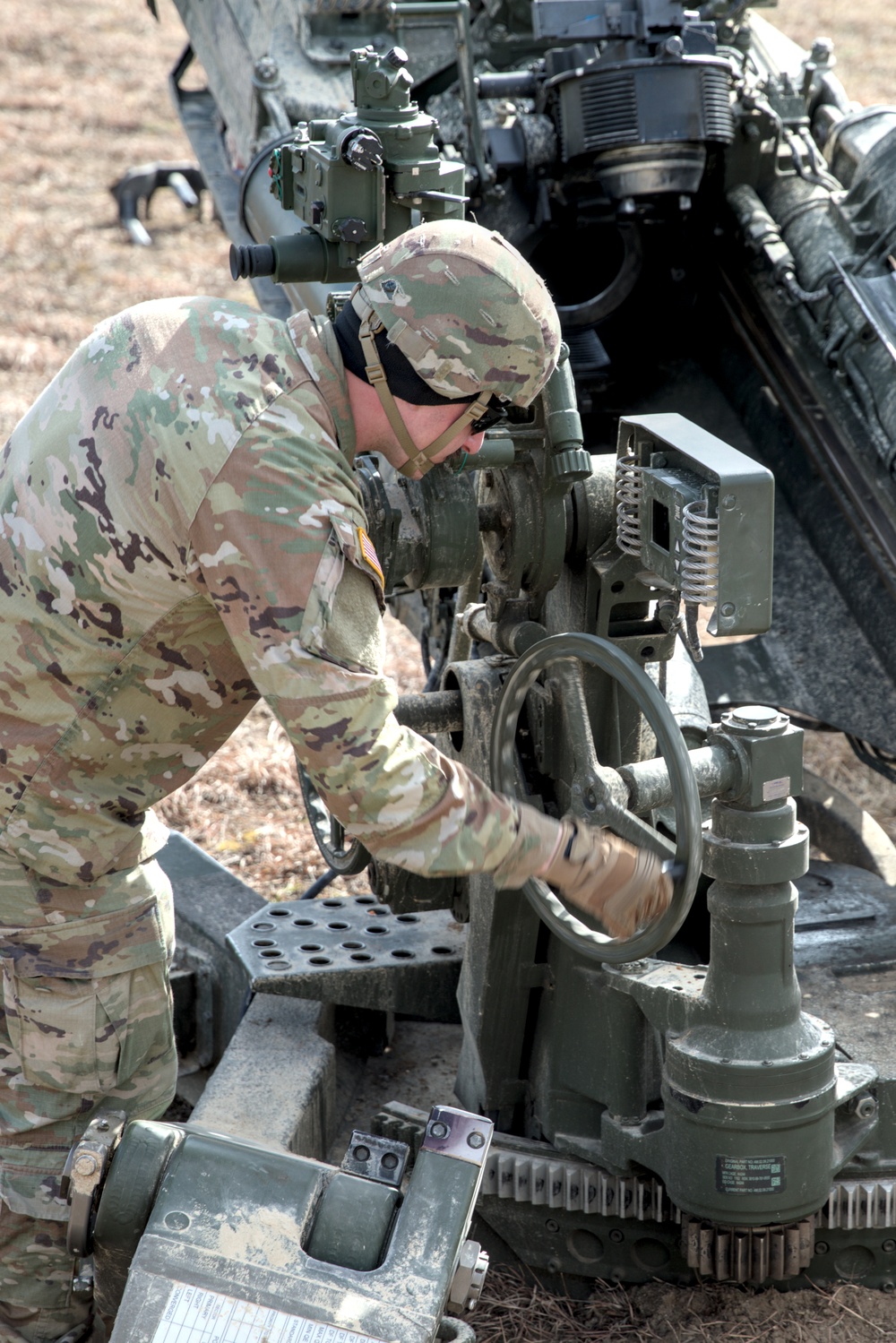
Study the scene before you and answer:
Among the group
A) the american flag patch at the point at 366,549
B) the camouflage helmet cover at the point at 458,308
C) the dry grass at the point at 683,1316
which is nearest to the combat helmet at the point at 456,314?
the camouflage helmet cover at the point at 458,308

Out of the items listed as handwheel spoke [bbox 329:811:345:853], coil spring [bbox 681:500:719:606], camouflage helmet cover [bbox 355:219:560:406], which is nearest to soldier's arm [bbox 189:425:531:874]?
camouflage helmet cover [bbox 355:219:560:406]

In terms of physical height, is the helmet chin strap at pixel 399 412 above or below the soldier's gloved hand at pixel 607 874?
above

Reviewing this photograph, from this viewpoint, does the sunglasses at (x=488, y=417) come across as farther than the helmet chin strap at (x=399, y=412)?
Yes

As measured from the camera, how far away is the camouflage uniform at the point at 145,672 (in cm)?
229

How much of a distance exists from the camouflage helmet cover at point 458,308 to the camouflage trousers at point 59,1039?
1.11 meters

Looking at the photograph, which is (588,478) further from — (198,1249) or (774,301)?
(774,301)

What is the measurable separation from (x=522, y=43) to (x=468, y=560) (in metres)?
2.98

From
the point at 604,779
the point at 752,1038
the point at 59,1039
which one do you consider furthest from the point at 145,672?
the point at 752,1038

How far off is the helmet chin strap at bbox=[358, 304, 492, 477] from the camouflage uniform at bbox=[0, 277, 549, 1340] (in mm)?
60

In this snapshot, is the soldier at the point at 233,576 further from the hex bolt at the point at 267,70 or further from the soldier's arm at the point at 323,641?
the hex bolt at the point at 267,70

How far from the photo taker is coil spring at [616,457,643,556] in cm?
284

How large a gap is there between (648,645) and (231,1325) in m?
1.46

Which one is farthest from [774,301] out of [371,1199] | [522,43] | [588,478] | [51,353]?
[51,353]

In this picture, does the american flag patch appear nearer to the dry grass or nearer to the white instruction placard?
the white instruction placard
